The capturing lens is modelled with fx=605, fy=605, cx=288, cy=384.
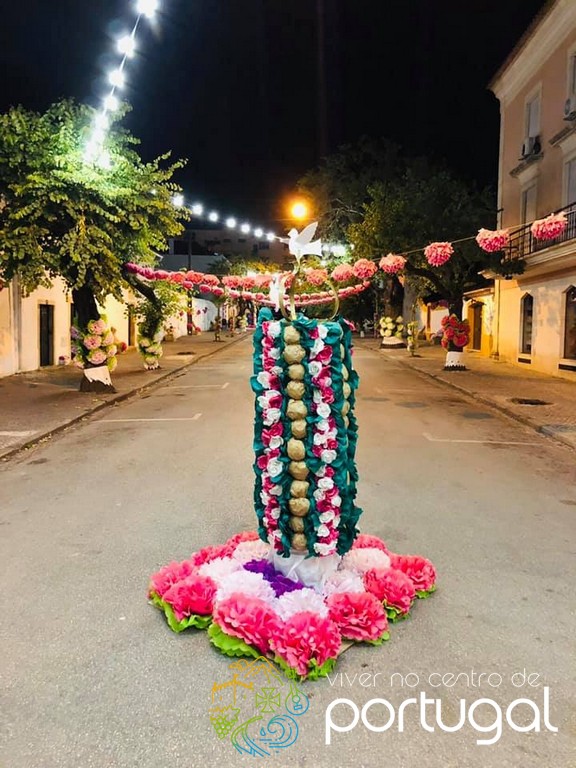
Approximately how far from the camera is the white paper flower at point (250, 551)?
449 cm

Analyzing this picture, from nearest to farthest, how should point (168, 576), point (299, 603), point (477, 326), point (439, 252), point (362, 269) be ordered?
point (299, 603), point (168, 576), point (439, 252), point (362, 269), point (477, 326)

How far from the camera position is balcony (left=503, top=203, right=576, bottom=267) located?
18172mm

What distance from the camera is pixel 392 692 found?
10.1 feet

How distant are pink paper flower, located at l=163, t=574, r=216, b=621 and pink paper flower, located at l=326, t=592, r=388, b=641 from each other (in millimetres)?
760

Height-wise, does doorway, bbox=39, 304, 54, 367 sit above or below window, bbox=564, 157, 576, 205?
below

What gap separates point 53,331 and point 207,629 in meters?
19.7

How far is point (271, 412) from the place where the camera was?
12.7ft

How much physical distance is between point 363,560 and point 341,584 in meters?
0.42

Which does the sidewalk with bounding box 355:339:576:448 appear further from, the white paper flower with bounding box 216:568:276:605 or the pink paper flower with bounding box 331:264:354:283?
the white paper flower with bounding box 216:568:276:605

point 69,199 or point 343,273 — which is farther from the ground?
A: point 69,199

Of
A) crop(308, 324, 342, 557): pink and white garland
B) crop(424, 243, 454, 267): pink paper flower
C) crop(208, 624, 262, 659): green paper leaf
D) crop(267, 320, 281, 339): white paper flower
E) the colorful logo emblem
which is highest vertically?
crop(424, 243, 454, 267): pink paper flower

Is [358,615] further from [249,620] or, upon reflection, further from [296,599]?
[249,620]

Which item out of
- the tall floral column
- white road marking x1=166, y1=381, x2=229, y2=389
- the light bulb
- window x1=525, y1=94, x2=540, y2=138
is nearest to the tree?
the light bulb

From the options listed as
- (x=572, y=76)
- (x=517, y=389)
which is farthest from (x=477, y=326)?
(x=517, y=389)
